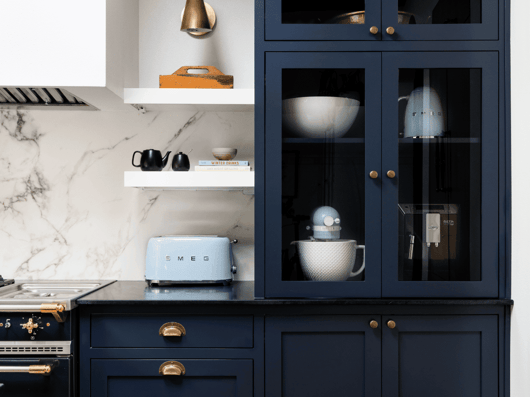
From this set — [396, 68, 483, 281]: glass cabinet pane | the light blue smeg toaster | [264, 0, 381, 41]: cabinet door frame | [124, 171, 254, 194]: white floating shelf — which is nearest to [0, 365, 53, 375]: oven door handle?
the light blue smeg toaster

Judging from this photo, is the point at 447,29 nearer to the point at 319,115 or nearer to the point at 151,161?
the point at 319,115

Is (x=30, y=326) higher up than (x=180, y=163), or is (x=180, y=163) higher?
(x=180, y=163)

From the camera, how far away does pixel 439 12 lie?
5.24 feet

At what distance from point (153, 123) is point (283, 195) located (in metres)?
0.85

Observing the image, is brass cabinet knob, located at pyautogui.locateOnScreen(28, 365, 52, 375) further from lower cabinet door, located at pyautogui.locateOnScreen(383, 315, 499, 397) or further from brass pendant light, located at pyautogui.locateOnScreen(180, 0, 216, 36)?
brass pendant light, located at pyautogui.locateOnScreen(180, 0, 216, 36)

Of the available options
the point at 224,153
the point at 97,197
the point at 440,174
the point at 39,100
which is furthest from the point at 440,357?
the point at 39,100

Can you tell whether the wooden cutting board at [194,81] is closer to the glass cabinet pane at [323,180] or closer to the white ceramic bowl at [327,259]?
the glass cabinet pane at [323,180]

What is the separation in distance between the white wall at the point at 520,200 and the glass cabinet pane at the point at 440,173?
118mm

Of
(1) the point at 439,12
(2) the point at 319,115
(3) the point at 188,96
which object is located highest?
(1) the point at 439,12

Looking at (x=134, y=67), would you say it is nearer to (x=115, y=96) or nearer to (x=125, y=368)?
(x=115, y=96)

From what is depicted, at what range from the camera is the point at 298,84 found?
1.61 metres

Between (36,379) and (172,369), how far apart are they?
1.55 ft

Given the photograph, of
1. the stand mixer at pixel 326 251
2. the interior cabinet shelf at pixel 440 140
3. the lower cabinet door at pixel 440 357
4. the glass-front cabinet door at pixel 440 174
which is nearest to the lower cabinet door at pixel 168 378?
the stand mixer at pixel 326 251

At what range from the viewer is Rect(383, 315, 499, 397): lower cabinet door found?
1565 millimetres
